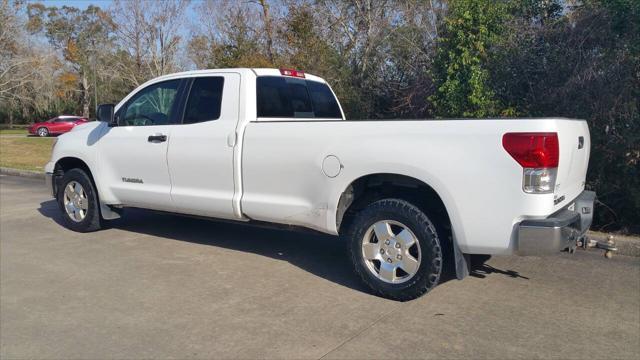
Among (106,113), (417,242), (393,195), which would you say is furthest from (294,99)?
(417,242)

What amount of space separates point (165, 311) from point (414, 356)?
2.00m

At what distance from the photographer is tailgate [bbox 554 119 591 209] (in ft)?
13.4

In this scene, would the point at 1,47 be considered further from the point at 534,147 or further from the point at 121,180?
the point at 534,147

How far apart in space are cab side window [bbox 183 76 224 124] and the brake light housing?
9.90 feet

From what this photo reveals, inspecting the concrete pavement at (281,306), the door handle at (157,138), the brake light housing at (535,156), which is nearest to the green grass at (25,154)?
the door handle at (157,138)

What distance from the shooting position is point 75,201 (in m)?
7.14

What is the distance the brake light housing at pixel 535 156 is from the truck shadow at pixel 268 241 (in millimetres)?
1539

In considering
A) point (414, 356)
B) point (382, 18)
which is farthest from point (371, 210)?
point (382, 18)

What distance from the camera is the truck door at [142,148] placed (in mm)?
6160

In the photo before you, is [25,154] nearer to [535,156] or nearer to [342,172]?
[342,172]

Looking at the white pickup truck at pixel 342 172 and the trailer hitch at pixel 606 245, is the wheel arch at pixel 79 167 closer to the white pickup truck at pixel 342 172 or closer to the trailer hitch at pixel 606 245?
the white pickup truck at pixel 342 172

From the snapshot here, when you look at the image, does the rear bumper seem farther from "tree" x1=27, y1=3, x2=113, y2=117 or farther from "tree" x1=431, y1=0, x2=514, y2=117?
"tree" x1=27, y1=3, x2=113, y2=117

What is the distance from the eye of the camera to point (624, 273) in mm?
5414

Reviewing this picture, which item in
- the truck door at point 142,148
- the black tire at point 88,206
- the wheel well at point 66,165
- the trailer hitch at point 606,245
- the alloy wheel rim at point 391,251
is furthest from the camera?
the wheel well at point 66,165
